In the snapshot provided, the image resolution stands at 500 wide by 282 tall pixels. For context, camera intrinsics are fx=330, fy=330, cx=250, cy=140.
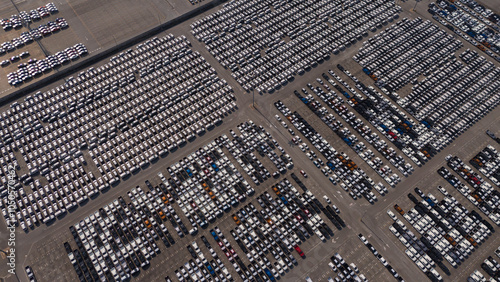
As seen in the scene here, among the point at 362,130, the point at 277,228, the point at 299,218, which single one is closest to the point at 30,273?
the point at 277,228

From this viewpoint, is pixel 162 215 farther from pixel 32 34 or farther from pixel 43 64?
pixel 32 34

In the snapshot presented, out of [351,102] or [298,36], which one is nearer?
[351,102]

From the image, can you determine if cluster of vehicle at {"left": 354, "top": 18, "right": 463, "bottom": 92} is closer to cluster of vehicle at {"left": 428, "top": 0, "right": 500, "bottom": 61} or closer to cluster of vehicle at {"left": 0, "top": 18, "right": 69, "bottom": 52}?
cluster of vehicle at {"left": 428, "top": 0, "right": 500, "bottom": 61}

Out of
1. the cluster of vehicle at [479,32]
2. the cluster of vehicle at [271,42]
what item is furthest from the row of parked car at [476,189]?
the cluster of vehicle at [271,42]

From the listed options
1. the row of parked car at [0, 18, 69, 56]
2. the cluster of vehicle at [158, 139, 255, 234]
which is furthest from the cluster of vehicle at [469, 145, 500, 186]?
the row of parked car at [0, 18, 69, 56]

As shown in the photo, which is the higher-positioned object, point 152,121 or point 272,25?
point 272,25

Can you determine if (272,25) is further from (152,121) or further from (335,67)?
(152,121)

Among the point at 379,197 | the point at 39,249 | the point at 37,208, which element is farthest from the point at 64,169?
the point at 379,197
